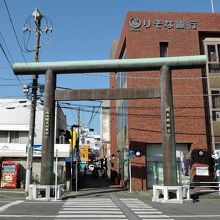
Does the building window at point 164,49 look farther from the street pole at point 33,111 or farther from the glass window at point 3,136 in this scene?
the glass window at point 3,136

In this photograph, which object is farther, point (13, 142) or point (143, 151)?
point (13, 142)

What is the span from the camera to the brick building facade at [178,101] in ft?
103

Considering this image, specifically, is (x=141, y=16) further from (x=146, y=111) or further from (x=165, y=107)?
(x=165, y=107)

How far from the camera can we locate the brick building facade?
103 ft

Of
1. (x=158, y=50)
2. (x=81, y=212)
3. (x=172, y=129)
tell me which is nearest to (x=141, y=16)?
(x=158, y=50)

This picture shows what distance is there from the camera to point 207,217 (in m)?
14.7

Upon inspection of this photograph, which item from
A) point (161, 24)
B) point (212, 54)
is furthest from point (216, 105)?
point (161, 24)

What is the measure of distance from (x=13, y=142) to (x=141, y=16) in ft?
53.2

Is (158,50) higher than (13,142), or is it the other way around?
(158,50)

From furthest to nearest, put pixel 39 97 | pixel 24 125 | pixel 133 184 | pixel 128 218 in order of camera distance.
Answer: pixel 24 125
pixel 133 184
pixel 39 97
pixel 128 218

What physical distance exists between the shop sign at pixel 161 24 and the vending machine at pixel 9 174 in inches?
589

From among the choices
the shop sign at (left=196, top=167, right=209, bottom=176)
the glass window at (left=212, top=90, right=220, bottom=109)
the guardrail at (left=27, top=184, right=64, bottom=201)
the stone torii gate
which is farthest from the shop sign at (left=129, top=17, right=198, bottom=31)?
the guardrail at (left=27, top=184, right=64, bottom=201)

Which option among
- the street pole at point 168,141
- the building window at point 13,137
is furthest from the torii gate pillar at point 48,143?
the building window at point 13,137

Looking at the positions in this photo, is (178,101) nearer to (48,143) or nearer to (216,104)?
(216,104)
